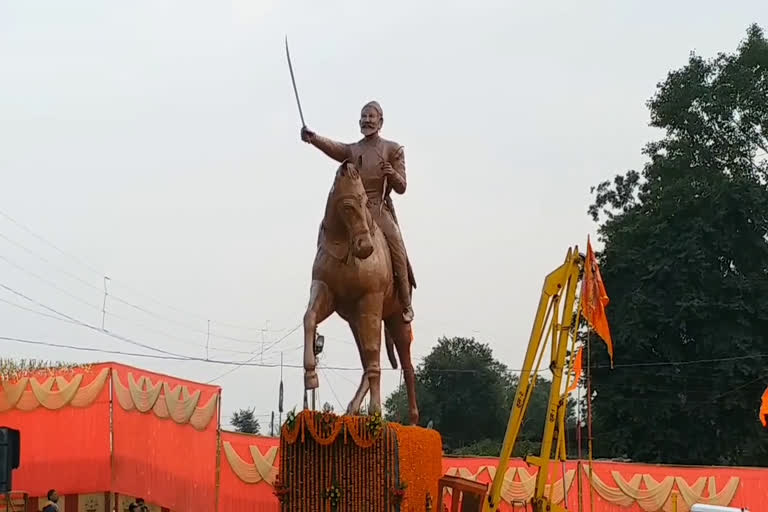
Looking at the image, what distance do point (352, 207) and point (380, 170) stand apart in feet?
3.82

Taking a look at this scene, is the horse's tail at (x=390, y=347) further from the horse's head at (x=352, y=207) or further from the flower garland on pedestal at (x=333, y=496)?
the flower garland on pedestal at (x=333, y=496)

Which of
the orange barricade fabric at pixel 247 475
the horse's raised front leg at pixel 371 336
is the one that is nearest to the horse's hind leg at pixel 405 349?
the horse's raised front leg at pixel 371 336

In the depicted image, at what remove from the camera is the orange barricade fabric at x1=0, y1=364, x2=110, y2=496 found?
51.3ft

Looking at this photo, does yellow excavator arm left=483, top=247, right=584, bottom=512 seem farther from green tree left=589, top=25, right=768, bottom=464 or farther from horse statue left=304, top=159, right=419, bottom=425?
green tree left=589, top=25, right=768, bottom=464

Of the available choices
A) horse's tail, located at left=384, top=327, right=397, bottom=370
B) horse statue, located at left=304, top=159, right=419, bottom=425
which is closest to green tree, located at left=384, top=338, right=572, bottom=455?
horse's tail, located at left=384, top=327, right=397, bottom=370

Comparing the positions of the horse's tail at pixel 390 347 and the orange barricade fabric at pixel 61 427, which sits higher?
the horse's tail at pixel 390 347

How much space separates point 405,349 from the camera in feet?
34.2

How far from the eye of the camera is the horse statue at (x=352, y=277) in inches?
345

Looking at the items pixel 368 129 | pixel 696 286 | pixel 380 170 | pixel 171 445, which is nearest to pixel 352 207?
pixel 380 170

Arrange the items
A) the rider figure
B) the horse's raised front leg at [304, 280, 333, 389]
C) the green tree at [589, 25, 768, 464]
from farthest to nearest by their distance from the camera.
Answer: the green tree at [589, 25, 768, 464] < the rider figure < the horse's raised front leg at [304, 280, 333, 389]

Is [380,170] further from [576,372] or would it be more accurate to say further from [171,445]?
[171,445]

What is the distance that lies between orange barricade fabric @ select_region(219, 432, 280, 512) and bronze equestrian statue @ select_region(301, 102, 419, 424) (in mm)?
5535

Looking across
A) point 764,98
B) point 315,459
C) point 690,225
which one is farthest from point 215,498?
point 764,98

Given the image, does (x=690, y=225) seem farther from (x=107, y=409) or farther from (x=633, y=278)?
(x=107, y=409)
